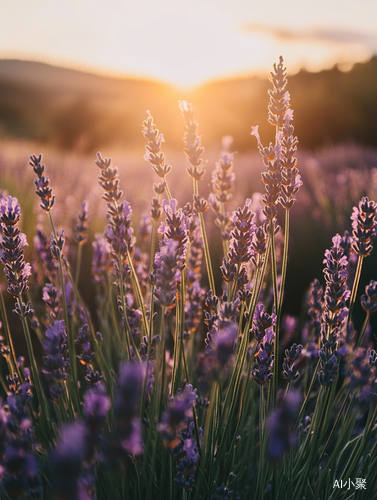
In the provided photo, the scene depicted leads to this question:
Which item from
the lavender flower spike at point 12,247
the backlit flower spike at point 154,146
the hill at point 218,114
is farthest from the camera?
the hill at point 218,114

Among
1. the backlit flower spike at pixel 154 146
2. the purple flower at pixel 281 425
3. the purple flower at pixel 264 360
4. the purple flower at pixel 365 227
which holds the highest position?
the backlit flower spike at pixel 154 146

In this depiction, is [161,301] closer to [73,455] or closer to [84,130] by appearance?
[73,455]

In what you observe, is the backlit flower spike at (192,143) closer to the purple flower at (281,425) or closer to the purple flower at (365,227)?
the purple flower at (365,227)

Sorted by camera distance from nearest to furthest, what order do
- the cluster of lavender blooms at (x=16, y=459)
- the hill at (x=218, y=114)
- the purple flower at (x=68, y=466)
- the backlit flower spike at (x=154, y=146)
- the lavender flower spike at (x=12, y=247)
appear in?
the purple flower at (x=68, y=466) → the cluster of lavender blooms at (x=16, y=459) → the lavender flower spike at (x=12, y=247) → the backlit flower spike at (x=154, y=146) → the hill at (x=218, y=114)

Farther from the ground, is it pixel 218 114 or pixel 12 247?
pixel 218 114

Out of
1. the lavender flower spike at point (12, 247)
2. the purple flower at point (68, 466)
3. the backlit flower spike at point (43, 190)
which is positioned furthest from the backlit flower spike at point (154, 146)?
the purple flower at point (68, 466)

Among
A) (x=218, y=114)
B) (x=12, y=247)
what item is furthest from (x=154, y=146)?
(x=218, y=114)

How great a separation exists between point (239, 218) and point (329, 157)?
8089mm

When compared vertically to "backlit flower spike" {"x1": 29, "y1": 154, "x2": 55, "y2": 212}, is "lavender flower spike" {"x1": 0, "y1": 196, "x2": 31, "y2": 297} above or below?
below

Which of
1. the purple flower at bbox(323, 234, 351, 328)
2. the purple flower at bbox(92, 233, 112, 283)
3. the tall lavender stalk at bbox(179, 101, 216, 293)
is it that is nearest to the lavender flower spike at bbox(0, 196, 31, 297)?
the tall lavender stalk at bbox(179, 101, 216, 293)

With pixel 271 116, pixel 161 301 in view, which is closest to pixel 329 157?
pixel 271 116

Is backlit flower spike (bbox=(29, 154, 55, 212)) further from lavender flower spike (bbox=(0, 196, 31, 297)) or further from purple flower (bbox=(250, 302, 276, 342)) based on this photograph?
purple flower (bbox=(250, 302, 276, 342))

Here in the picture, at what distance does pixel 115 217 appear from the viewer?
125cm

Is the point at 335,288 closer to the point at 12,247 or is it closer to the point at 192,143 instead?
the point at 192,143
